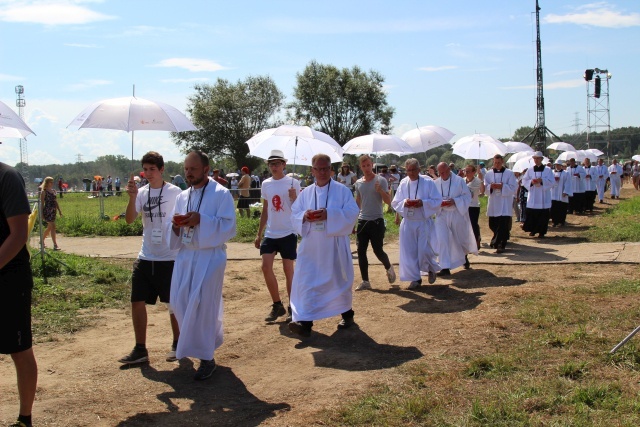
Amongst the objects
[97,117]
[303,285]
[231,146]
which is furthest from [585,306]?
[231,146]

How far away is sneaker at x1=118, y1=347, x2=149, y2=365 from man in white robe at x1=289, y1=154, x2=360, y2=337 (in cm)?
161

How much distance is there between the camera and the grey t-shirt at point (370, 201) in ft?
34.4

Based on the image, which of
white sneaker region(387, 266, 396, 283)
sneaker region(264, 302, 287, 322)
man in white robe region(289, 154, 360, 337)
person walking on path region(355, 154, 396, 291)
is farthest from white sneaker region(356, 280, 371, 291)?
man in white robe region(289, 154, 360, 337)

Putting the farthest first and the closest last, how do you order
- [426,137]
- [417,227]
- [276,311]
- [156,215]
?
[426,137]
[417,227]
[276,311]
[156,215]

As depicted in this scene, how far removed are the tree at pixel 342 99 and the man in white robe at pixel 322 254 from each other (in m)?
47.5

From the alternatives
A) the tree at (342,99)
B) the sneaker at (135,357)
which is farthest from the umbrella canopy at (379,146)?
the tree at (342,99)

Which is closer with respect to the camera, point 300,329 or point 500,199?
point 300,329

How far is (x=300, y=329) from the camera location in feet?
25.3

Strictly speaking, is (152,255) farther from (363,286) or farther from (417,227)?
(417,227)

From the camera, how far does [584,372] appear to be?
5824mm

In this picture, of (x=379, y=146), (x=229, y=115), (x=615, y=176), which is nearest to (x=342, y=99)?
(x=229, y=115)

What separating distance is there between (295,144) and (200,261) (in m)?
4.02

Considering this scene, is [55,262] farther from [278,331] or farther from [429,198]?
[429,198]

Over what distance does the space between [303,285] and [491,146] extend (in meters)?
9.26
